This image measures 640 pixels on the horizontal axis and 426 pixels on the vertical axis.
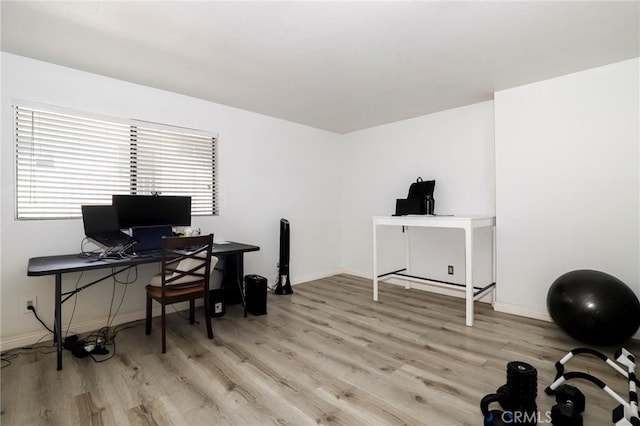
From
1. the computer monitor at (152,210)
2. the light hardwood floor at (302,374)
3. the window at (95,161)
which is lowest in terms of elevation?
the light hardwood floor at (302,374)

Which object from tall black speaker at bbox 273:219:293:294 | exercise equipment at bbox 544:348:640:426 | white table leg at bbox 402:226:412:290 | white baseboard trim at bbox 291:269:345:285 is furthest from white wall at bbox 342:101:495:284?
exercise equipment at bbox 544:348:640:426

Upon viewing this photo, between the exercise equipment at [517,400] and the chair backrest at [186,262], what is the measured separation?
221 centimetres

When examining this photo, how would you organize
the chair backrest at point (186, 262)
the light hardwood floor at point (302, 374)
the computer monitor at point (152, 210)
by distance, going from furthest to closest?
the computer monitor at point (152, 210) → the chair backrest at point (186, 262) → the light hardwood floor at point (302, 374)

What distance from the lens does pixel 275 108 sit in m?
3.88

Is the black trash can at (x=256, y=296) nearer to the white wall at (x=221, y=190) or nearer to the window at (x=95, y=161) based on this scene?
the white wall at (x=221, y=190)

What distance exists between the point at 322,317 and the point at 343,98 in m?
2.45

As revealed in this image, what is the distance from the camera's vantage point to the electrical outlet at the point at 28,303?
255 centimetres

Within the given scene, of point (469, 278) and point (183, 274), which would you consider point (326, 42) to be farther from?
point (469, 278)

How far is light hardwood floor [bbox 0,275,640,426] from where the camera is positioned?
171 centimetres

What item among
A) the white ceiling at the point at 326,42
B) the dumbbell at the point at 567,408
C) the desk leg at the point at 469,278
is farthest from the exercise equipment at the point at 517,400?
the white ceiling at the point at 326,42

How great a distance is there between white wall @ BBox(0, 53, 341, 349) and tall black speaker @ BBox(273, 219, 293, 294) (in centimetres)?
19

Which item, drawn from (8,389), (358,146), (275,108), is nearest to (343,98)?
(275,108)

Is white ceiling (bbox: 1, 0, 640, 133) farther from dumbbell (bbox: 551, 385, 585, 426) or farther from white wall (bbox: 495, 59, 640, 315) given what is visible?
dumbbell (bbox: 551, 385, 585, 426)

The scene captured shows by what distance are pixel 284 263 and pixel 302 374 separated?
212 cm
